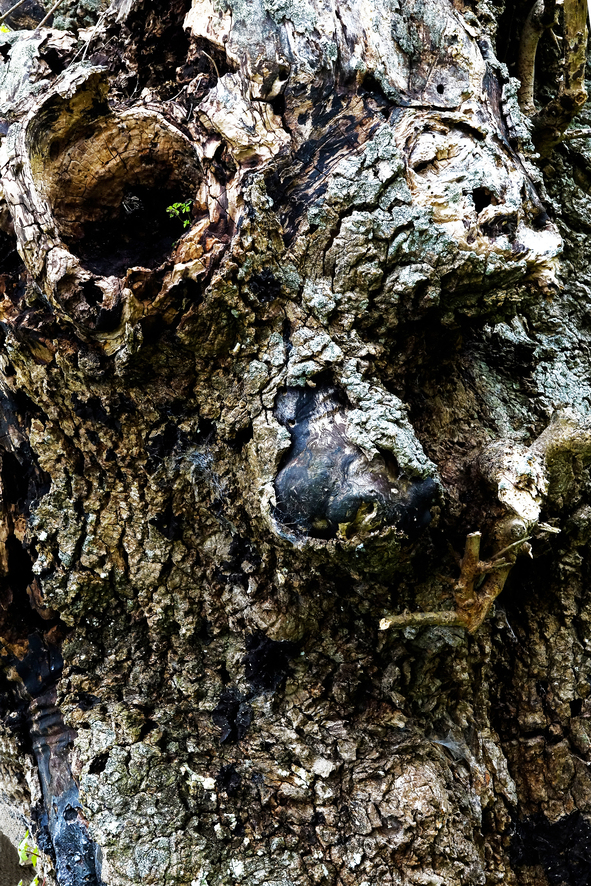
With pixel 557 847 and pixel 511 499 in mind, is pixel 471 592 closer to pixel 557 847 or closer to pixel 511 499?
pixel 511 499

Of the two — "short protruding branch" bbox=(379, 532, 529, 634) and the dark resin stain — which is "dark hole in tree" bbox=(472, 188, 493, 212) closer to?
the dark resin stain

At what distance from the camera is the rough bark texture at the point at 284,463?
56.0 inches

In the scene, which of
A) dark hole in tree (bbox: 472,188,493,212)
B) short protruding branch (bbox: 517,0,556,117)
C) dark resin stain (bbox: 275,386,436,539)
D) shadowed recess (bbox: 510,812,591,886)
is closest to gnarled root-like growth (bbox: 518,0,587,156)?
short protruding branch (bbox: 517,0,556,117)

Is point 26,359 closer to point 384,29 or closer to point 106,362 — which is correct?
point 106,362

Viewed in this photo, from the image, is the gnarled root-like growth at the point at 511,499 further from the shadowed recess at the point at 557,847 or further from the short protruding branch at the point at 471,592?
the shadowed recess at the point at 557,847

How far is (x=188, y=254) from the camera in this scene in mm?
1406

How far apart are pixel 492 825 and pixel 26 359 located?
1600mm

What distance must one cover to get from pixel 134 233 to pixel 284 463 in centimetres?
70

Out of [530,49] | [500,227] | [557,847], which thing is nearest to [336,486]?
[500,227]

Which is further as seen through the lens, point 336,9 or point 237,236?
point 336,9

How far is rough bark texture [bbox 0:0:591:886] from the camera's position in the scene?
1422mm

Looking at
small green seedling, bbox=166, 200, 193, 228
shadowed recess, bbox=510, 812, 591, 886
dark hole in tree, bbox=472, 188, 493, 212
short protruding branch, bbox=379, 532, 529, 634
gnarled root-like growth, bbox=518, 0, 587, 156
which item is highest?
gnarled root-like growth, bbox=518, 0, 587, 156

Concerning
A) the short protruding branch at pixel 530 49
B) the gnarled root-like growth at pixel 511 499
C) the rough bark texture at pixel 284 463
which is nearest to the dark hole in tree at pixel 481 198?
the rough bark texture at pixel 284 463

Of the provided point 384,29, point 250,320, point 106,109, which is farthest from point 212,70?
point 250,320
